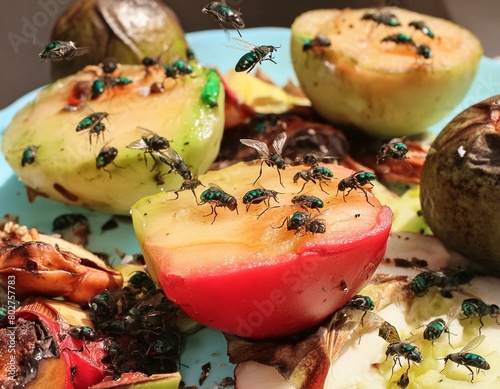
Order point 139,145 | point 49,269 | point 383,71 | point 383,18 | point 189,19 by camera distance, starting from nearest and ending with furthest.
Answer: point 49,269 < point 139,145 < point 383,71 < point 383,18 < point 189,19

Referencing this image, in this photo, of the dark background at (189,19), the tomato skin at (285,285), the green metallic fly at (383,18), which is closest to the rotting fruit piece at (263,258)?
the tomato skin at (285,285)

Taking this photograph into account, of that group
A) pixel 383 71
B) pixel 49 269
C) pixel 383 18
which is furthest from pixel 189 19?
pixel 49 269

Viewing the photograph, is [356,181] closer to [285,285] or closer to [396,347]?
[285,285]

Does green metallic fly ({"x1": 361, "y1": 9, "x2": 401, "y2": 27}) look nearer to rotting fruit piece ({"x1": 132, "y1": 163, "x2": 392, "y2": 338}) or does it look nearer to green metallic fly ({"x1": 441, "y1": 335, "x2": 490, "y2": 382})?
rotting fruit piece ({"x1": 132, "y1": 163, "x2": 392, "y2": 338})

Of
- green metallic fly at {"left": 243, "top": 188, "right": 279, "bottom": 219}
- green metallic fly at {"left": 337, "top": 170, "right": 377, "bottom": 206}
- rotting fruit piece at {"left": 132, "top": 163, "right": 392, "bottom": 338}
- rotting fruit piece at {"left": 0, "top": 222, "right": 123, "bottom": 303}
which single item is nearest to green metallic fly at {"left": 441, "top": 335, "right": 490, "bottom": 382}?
rotting fruit piece at {"left": 132, "top": 163, "right": 392, "bottom": 338}

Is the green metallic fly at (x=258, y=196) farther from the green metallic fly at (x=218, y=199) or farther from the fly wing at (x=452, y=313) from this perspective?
the fly wing at (x=452, y=313)
